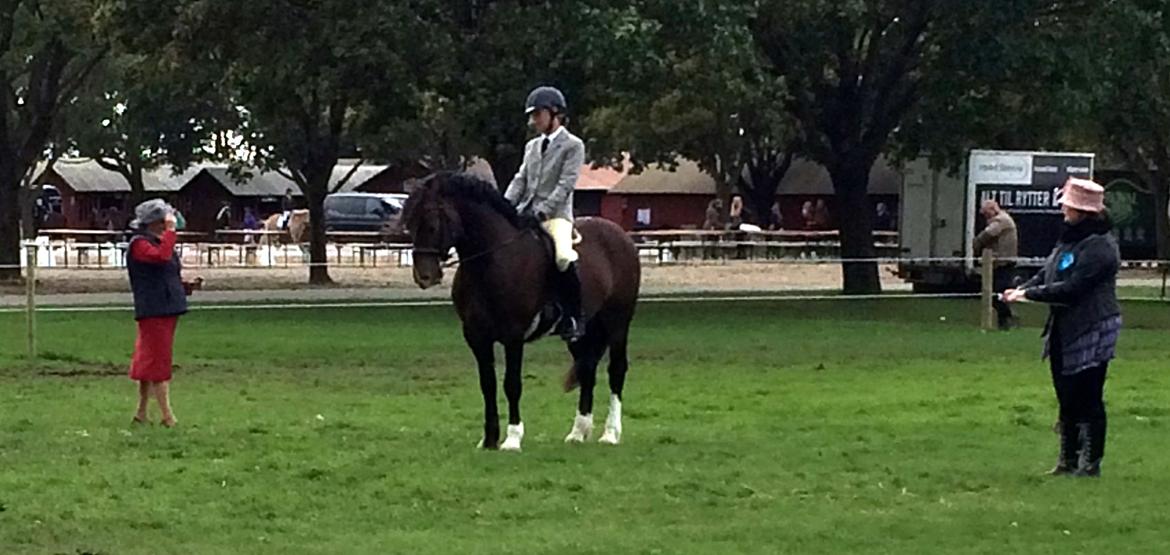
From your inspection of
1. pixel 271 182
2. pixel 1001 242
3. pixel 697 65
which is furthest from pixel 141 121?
pixel 271 182

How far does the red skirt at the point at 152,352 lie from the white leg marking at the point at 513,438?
2.98 meters

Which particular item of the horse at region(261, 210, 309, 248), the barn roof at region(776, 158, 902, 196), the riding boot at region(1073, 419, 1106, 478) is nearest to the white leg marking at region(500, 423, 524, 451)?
the riding boot at region(1073, 419, 1106, 478)

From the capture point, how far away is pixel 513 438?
13070mm

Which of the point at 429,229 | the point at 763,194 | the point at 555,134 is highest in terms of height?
the point at 555,134

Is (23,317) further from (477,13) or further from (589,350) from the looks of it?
(589,350)

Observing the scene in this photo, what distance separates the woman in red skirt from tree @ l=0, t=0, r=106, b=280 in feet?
76.7

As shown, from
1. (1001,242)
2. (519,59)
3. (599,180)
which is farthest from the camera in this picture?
(599,180)

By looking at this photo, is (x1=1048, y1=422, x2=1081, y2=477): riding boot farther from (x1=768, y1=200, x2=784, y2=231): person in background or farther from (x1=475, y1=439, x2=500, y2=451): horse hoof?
(x1=768, y1=200, x2=784, y2=231): person in background

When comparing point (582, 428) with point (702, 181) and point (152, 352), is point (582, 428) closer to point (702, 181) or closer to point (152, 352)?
point (152, 352)

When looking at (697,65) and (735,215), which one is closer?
(697,65)

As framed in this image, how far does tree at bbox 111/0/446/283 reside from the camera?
29.9 m

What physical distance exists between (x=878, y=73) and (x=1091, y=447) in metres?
25.9

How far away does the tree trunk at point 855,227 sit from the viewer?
38.3m

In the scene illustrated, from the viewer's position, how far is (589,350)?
14172mm
